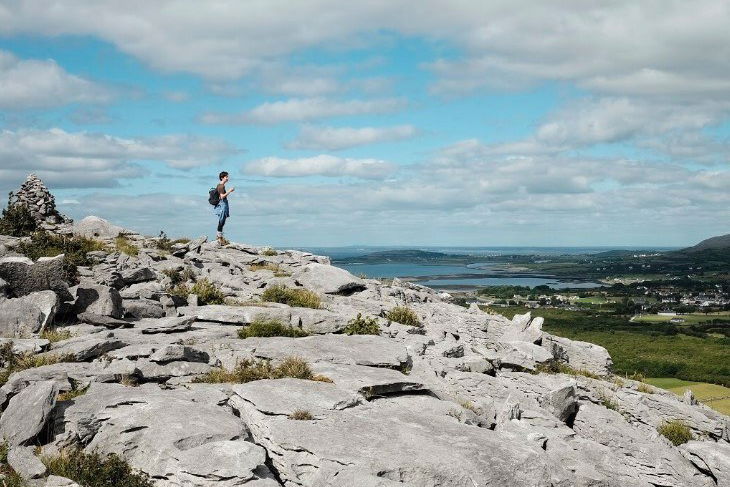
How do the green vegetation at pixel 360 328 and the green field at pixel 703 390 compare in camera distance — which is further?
the green field at pixel 703 390

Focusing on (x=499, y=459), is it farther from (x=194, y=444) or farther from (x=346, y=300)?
(x=346, y=300)

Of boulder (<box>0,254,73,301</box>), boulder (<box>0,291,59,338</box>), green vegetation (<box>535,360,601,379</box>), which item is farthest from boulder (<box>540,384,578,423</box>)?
boulder (<box>0,254,73,301</box>)

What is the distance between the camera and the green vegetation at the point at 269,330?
19.8 meters

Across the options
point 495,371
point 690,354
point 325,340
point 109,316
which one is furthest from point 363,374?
point 690,354

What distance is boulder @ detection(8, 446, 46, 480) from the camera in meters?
10.8

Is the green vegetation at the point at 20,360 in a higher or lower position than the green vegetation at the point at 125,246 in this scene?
lower

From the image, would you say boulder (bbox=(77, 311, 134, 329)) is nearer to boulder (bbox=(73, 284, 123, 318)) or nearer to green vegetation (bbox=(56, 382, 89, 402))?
boulder (bbox=(73, 284, 123, 318))

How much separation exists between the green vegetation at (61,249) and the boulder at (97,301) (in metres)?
4.21

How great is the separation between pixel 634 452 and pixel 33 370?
61.9 ft

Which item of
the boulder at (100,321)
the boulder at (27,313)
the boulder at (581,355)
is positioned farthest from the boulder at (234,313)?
the boulder at (581,355)

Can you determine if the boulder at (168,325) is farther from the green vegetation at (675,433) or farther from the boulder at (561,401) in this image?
the green vegetation at (675,433)

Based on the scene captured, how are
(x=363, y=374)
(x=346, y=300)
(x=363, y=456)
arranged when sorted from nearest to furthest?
1. (x=363, y=456)
2. (x=363, y=374)
3. (x=346, y=300)

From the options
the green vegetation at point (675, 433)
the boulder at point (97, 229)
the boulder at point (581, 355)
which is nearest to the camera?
the green vegetation at point (675, 433)

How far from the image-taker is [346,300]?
27938 millimetres
